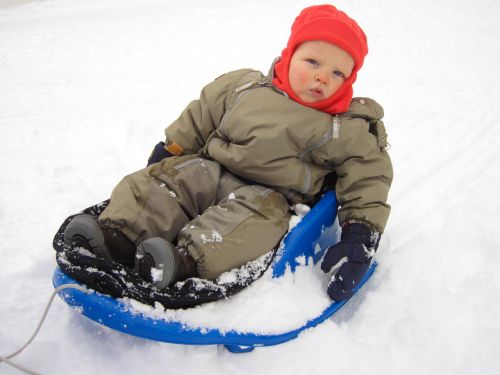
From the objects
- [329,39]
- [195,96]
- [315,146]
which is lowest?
[195,96]

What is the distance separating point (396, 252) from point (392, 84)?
7.12 ft

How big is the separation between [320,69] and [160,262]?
2.72 feet

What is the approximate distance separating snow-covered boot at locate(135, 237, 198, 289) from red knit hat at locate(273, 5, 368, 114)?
2.38 ft

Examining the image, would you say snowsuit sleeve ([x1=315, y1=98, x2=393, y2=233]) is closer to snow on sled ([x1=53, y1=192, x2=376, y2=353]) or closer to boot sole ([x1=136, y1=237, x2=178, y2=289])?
snow on sled ([x1=53, y1=192, x2=376, y2=353])

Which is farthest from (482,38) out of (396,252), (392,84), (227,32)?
(396,252)

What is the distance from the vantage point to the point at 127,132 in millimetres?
2619

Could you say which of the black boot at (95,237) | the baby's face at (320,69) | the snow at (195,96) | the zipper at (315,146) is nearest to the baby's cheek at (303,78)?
the baby's face at (320,69)

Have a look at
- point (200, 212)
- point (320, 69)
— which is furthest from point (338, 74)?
point (200, 212)

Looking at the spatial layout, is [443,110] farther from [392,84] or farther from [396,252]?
[396,252]

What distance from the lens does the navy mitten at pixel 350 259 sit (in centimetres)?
138

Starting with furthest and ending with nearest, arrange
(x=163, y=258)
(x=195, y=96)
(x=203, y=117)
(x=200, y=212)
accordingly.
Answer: (x=195, y=96) < (x=203, y=117) < (x=200, y=212) < (x=163, y=258)

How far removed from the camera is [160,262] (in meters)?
1.15

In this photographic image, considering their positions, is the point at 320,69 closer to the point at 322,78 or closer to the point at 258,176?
the point at 322,78

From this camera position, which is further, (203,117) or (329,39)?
(203,117)
